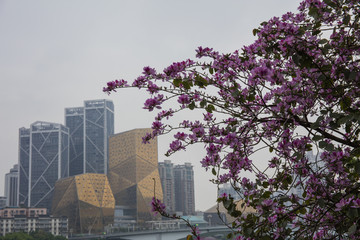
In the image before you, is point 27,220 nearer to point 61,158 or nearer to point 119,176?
point 119,176

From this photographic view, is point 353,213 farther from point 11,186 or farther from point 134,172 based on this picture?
point 11,186

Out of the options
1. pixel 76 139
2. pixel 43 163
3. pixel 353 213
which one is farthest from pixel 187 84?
pixel 76 139

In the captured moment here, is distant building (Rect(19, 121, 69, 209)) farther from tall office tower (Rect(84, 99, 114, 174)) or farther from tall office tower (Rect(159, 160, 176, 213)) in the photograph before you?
tall office tower (Rect(159, 160, 176, 213))

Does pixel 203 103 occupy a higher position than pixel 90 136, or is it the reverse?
pixel 90 136

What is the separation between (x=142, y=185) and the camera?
89125 mm

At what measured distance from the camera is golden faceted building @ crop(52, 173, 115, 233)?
77812 millimetres

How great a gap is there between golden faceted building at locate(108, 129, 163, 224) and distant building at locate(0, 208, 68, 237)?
17176 mm

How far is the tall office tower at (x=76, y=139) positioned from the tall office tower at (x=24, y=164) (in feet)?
56.1

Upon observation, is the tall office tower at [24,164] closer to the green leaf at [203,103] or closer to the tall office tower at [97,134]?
the tall office tower at [97,134]

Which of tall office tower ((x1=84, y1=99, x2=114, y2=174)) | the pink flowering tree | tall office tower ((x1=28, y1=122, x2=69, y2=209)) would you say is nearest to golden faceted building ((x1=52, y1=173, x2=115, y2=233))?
tall office tower ((x1=28, y1=122, x2=69, y2=209))

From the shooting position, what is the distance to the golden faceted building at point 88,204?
255 feet

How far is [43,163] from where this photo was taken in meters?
116

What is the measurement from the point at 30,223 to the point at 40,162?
43274 mm

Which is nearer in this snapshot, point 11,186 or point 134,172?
point 134,172
